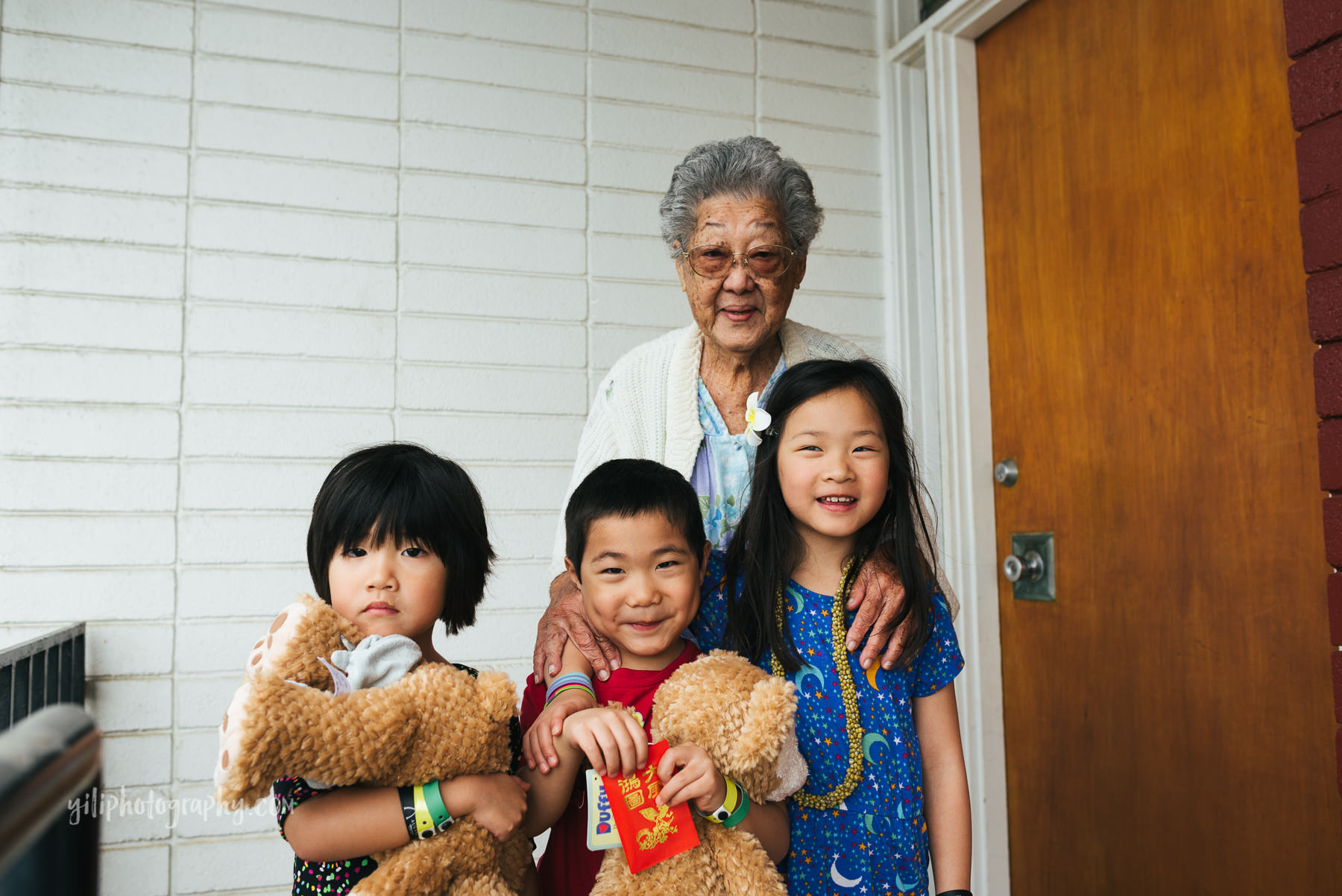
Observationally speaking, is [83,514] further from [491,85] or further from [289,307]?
[491,85]

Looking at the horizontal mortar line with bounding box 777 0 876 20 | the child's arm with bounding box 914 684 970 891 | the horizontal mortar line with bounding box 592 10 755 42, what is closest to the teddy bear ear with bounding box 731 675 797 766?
the child's arm with bounding box 914 684 970 891

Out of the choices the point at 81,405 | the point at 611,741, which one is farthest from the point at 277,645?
the point at 81,405

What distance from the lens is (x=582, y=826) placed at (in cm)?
128

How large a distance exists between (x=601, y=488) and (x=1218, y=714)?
1.42m

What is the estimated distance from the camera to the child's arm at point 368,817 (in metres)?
1.04

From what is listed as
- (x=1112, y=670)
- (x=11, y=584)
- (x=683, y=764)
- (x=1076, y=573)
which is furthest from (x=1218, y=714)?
(x=11, y=584)

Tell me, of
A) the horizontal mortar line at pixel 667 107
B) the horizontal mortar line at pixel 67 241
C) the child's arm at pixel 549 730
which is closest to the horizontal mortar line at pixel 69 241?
the horizontal mortar line at pixel 67 241

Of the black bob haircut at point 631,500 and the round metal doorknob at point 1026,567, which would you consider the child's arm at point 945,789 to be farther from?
the round metal doorknob at point 1026,567

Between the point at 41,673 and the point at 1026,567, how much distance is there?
2276 mm

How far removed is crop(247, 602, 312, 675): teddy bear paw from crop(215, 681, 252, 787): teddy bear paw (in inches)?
2.1

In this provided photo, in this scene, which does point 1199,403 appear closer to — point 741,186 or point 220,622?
point 741,186

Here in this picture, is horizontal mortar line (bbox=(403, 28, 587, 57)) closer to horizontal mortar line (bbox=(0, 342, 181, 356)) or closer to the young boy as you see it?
horizontal mortar line (bbox=(0, 342, 181, 356))

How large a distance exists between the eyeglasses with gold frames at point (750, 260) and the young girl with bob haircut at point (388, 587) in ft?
2.02

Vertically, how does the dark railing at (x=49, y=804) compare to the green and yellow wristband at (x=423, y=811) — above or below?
above
